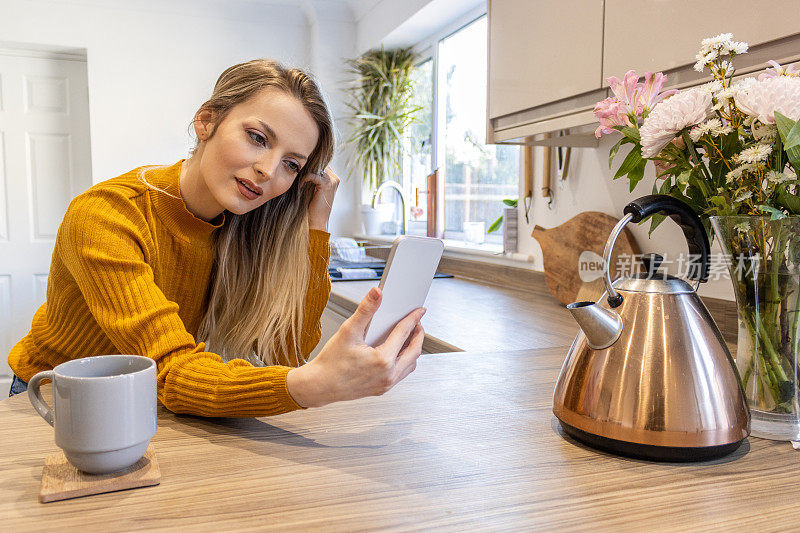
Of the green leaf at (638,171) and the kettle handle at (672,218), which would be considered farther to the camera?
the green leaf at (638,171)

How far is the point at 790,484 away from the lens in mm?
634

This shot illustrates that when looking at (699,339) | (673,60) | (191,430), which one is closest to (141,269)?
(191,430)

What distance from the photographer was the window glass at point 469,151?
9.89 ft

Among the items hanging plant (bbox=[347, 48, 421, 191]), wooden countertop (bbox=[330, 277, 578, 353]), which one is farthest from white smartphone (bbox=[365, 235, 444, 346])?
hanging plant (bbox=[347, 48, 421, 191])

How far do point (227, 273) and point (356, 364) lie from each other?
0.65 metres

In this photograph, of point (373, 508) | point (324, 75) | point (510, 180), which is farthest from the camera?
point (324, 75)

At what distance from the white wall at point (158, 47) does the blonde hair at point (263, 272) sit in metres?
2.38

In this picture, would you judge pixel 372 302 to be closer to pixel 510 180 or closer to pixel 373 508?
pixel 373 508

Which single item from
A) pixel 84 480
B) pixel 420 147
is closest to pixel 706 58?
A: pixel 84 480

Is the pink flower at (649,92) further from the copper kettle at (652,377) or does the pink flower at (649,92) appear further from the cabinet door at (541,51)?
the cabinet door at (541,51)

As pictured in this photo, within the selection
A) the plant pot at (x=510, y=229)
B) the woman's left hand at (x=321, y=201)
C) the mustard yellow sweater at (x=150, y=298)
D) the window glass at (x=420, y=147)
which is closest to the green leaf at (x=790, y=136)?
the mustard yellow sweater at (x=150, y=298)

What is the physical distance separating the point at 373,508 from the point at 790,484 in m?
0.41

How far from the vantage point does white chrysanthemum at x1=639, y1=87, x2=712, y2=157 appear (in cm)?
74

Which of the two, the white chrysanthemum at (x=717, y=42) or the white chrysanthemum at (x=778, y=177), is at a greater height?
the white chrysanthemum at (x=717, y=42)
